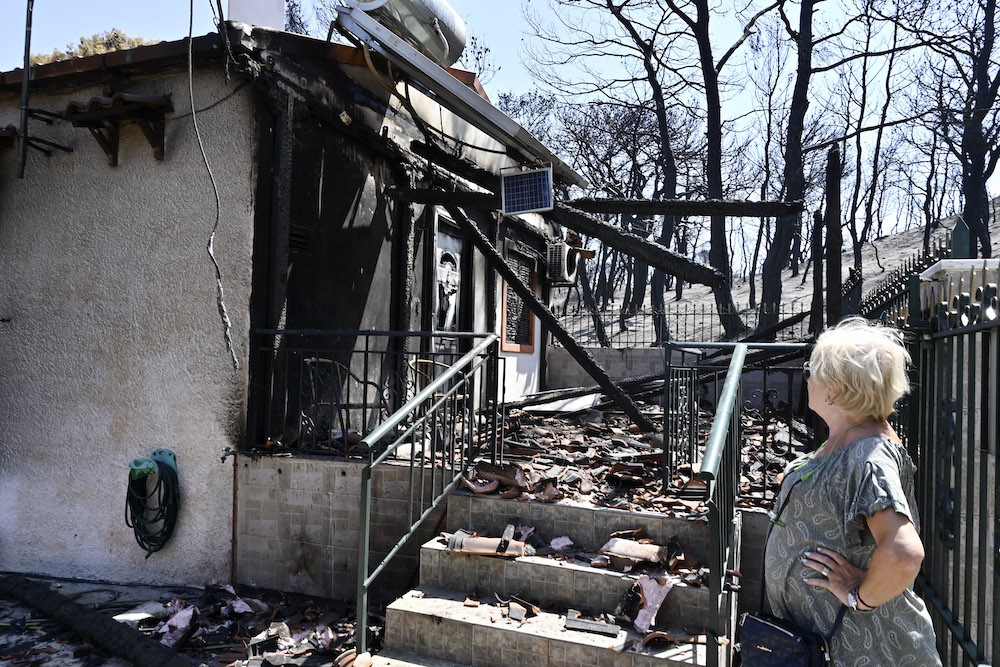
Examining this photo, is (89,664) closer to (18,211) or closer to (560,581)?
(560,581)

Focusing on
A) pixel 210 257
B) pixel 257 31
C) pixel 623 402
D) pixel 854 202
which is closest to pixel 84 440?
pixel 210 257

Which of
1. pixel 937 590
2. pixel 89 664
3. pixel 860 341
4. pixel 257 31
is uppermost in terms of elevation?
pixel 257 31

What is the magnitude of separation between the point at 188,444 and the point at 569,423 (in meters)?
4.37

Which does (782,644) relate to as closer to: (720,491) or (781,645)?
(781,645)

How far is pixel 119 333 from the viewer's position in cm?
568

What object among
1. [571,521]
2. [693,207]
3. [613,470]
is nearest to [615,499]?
[571,521]

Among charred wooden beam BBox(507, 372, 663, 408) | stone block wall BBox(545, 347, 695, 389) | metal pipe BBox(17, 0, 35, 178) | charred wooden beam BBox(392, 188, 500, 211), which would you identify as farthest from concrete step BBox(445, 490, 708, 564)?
stone block wall BBox(545, 347, 695, 389)

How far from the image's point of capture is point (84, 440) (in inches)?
227

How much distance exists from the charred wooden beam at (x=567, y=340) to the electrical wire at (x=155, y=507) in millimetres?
3606

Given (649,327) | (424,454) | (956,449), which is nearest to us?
(956,449)

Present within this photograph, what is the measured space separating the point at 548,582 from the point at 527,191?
3.50 meters

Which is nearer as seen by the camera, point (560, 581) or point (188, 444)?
point (560, 581)

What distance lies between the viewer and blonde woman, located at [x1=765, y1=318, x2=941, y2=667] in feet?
5.98

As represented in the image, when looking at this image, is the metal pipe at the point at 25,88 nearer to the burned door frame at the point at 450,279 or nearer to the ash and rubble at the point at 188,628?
the ash and rubble at the point at 188,628
